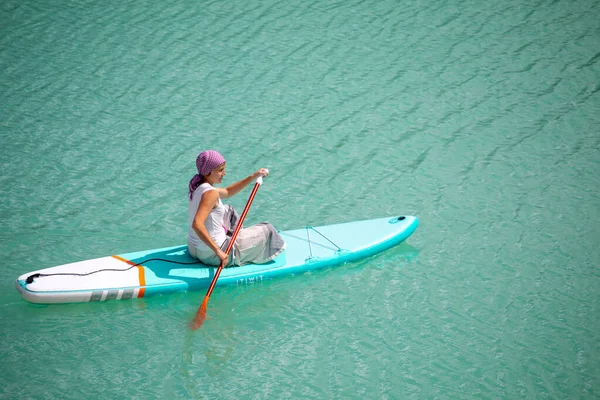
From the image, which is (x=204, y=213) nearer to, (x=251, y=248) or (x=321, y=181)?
(x=251, y=248)

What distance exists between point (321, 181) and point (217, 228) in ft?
7.56

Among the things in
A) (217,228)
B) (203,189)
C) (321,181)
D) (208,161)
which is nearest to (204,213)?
(203,189)

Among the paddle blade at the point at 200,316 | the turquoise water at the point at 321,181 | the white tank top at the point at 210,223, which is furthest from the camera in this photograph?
the white tank top at the point at 210,223

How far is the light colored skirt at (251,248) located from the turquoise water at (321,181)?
0.86 ft

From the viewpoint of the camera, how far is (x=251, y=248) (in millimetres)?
6512

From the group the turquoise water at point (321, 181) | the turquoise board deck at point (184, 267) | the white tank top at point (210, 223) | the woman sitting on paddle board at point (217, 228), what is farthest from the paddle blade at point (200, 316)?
the white tank top at point (210, 223)

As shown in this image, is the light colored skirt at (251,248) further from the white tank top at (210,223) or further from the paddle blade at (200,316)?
the paddle blade at (200,316)

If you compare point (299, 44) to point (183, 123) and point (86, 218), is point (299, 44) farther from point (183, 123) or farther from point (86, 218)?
point (86, 218)

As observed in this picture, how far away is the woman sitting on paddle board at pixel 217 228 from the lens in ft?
19.8

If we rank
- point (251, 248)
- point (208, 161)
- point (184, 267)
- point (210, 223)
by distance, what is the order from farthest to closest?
point (251, 248)
point (184, 267)
point (210, 223)
point (208, 161)

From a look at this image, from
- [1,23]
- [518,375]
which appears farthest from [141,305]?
[1,23]

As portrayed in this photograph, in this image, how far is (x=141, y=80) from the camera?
405 inches

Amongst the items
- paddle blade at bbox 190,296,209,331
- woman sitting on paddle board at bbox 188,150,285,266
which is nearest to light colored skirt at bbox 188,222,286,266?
woman sitting on paddle board at bbox 188,150,285,266

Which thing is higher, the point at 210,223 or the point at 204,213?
the point at 204,213
